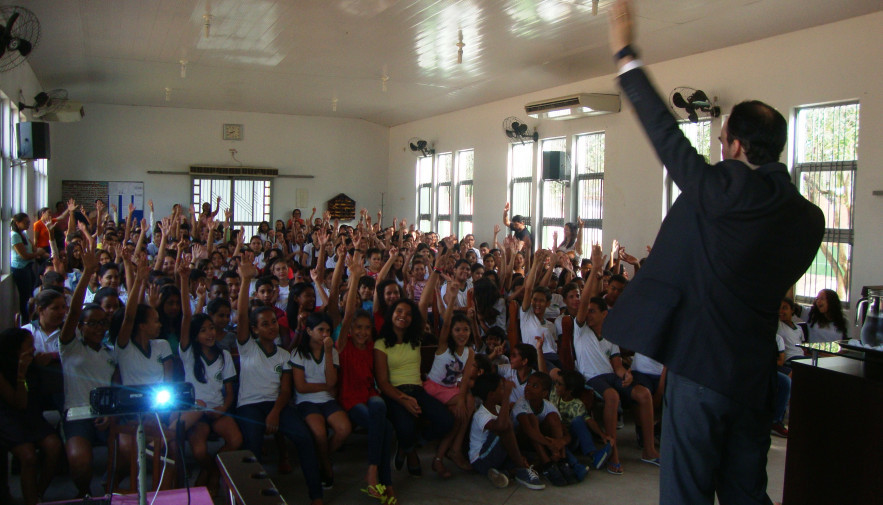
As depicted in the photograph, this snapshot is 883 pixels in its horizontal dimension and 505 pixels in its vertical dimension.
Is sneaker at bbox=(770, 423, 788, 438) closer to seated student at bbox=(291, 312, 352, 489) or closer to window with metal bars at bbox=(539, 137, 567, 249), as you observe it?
seated student at bbox=(291, 312, 352, 489)

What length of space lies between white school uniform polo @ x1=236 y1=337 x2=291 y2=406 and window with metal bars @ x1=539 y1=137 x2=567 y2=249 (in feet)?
22.8

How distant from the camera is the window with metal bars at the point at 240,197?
46.8ft

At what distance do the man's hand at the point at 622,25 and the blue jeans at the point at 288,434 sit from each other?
2.55 meters

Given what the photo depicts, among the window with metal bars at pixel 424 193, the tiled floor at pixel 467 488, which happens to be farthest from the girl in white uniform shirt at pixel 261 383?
the window with metal bars at pixel 424 193

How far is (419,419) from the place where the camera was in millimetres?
3842

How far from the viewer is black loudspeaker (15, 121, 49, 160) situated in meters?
6.96

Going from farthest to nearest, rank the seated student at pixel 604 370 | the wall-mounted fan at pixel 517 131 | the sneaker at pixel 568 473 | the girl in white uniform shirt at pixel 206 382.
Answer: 1. the wall-mounted fan at pixel 517 131
2. the seated student at pixel 604 370
3. the sneaker at pixel 568 473
4. the girl in white uniform shirt at pixel 206 382

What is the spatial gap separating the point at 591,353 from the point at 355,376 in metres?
1.59

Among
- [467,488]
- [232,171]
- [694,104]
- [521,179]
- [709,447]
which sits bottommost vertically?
[467,488]

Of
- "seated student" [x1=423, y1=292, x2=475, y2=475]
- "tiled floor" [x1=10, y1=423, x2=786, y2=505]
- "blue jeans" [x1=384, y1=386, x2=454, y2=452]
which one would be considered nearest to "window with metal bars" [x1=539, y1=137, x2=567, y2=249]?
"seated student" [x1=423, y1=292, x2=475, y2=475]

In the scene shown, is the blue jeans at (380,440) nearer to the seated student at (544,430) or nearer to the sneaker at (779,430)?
the seated student at (544,430)

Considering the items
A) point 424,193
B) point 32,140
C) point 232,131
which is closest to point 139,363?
point 32,140

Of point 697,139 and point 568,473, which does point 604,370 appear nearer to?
point 568,473

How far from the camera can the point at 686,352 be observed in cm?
146
